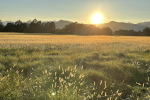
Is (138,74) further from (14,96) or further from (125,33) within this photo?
(125,33)

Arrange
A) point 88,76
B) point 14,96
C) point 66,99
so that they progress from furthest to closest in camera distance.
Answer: point 88,76 → point 14,96 → point 66,99

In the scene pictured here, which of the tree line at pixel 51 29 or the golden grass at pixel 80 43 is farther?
the tree line at pixel 51 29

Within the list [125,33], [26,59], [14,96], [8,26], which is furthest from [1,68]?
[125,33]

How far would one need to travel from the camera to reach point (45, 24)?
74188 mm

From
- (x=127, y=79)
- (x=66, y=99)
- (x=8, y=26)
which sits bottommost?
(x=127, y=79)

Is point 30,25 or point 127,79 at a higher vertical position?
point 30,25

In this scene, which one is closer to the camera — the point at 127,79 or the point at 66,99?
the point at 66,99

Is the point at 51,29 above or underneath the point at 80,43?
above

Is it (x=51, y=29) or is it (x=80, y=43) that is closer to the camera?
(x=80, y=43)

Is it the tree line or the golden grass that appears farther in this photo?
the tree line

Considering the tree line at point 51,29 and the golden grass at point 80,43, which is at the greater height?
the tree line at point 51,29

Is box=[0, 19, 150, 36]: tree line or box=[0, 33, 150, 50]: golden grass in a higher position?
box=[0, 19, 150, 36]: tree line

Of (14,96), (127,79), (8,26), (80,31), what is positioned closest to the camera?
(14,96)

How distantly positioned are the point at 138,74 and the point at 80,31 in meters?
66.8
